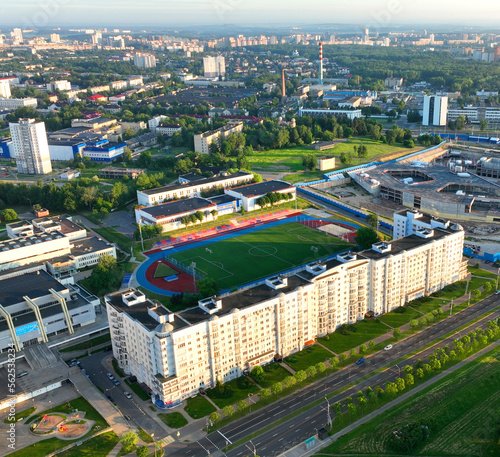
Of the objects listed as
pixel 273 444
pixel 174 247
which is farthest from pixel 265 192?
pixel 273 444

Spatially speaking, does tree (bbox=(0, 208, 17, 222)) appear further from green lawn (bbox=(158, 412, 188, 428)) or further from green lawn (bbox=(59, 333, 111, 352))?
green lawn (bbox=(158, 412, 188, 428))

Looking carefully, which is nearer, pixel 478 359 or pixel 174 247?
pixel 478 359

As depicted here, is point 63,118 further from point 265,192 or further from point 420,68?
point 420,68

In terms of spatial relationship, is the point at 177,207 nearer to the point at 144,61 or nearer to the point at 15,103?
the point at 15,103

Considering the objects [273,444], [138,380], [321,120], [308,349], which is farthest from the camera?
[321,120]

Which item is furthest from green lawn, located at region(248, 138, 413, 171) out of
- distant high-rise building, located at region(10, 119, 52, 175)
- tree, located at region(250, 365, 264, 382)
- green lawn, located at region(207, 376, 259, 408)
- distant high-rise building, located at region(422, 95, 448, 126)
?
green lawn, located at region(207, 376, 259, 408)

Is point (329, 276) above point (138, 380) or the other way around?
above

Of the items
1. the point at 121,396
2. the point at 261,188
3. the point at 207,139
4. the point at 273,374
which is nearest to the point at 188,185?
the point at 261,188

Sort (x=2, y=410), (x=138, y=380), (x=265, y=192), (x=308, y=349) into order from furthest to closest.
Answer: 1. (x=265, y=192)
2. (x=308, y=349)
3. (x=138, y=380)
4. (x=2, y=410)
